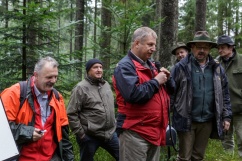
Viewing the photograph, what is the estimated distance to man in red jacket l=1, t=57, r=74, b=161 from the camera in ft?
9.92

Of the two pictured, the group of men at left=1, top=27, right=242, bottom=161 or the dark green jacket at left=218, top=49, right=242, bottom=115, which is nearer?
the group of men at left=1, top=27, right=242, bottom=161

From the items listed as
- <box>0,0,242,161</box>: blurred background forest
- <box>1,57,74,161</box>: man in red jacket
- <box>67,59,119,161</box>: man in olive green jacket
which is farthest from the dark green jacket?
<box>1,57,74,161</box>: man in red jacket

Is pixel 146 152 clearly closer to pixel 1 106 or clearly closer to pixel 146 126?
pixel 146 126

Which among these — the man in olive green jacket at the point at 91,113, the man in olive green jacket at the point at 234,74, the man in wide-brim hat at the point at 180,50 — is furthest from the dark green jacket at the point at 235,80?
the man in olive green jacket at the point at 91,113

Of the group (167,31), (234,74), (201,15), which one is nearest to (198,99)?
(234,74)

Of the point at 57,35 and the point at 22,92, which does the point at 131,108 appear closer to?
the point at 22,92

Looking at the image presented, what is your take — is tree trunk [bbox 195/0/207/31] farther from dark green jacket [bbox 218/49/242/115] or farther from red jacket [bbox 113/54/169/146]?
red jacket [bbox 113/54/169/146]

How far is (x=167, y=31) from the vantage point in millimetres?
6551

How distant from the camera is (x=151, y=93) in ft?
10.8

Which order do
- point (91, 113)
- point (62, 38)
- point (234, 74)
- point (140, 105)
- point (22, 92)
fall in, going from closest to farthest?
point (22, 92) < point (140, 105) < point (91, 113) < point (234, 74) < point (62, 38)

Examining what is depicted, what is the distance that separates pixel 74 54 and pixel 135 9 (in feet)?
5.56

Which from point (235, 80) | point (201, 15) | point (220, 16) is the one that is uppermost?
point (220, 16)

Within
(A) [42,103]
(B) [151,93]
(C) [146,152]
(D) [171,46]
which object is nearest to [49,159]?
(A) [42,103]

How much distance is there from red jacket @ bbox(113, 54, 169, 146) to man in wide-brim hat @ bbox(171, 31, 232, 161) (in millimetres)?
773
